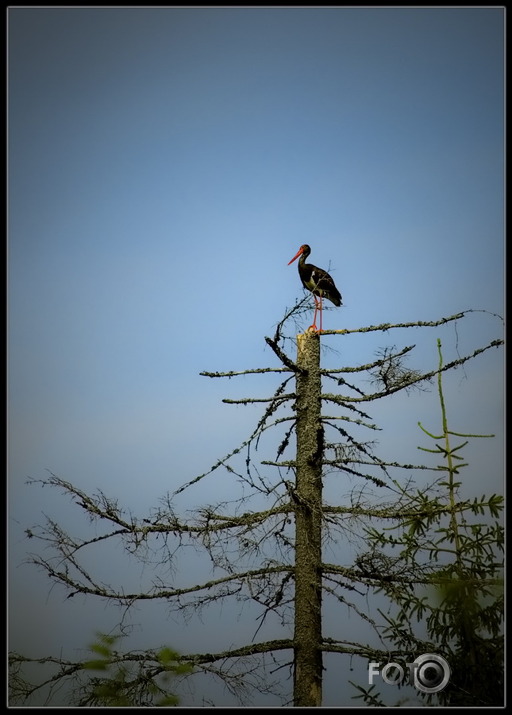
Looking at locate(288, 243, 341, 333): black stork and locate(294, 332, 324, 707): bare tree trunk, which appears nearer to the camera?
locate(294, 332, 324, 707): bare tree trunk

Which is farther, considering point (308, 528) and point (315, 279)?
point (315, 279)

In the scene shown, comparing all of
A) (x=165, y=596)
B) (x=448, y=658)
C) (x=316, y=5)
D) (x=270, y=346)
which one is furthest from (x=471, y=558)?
(x=316, y=5)

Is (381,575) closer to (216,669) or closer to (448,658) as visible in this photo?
(448,658)

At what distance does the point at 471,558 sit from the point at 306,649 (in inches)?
89.1

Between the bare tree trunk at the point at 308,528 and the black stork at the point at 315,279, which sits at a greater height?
the black stork at the point at 315,279

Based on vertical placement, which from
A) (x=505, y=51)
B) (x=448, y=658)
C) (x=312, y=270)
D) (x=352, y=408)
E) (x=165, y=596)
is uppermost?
(x=505, y=51)

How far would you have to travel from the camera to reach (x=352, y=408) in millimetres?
8453

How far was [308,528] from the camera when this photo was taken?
7.92 m

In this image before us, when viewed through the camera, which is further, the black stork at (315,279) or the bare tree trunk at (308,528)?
the black stork at (315,279)

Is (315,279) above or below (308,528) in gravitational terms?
above

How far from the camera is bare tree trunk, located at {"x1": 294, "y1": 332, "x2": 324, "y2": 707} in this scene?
7.48 m

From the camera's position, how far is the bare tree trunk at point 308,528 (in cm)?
748

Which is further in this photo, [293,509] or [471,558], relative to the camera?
[293,509]

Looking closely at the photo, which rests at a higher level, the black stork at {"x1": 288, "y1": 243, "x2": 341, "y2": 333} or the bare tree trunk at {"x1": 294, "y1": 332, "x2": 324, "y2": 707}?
the black stork at {"x1": 288, "y1": 243, "x2": 341, "y2": 333}
